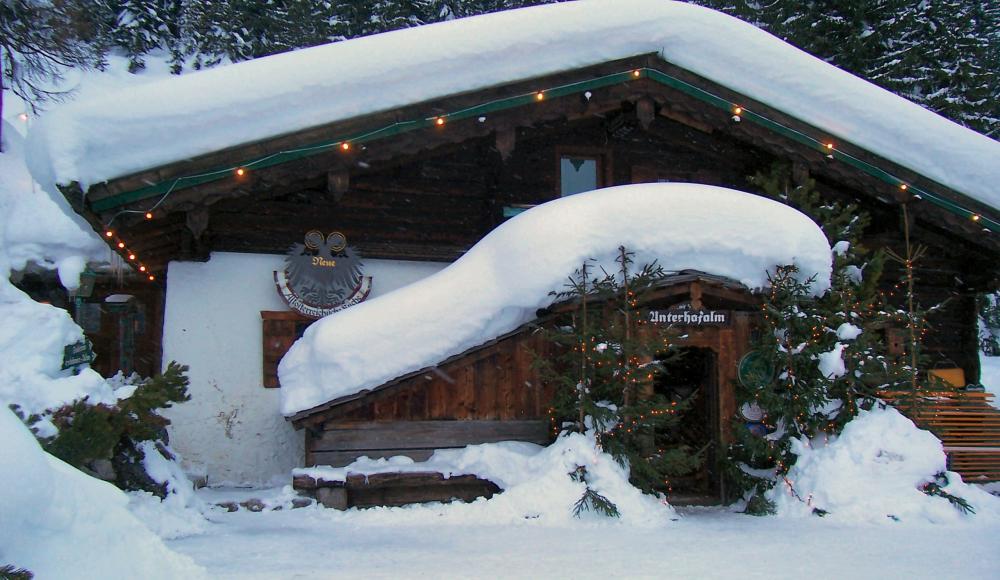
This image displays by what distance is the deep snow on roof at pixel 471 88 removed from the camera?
899 centimetres

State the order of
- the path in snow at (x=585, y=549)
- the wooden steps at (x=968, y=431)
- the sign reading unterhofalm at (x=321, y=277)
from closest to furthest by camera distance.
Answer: the path in snow at (x=585, y=549) < the wooden steps at (x=968, y=431) < the sign reading unterhofalm at (x=321, y=277)

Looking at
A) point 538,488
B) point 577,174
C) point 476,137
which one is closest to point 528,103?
point 476,137

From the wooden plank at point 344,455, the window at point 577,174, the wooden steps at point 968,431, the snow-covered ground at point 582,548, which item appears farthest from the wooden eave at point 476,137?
the snow-covered ground at point 582,548

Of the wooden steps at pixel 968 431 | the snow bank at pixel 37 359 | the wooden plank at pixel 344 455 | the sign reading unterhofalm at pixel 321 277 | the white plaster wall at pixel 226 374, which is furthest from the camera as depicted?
the sign reading unterhofalm at pixel 321 277

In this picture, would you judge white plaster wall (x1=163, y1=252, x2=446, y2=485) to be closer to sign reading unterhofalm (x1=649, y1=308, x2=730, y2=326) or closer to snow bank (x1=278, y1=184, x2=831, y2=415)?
snow bank (x1=278, y1=184, x2=831, y2=415)

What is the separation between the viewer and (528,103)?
11156 millimetres

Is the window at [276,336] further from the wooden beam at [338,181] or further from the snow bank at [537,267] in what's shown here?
the wooden beam at [338,181]

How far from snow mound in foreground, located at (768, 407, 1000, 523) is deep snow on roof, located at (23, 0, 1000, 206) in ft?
16.7

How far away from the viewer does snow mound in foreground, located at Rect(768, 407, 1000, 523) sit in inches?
329

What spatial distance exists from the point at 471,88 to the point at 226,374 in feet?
16.1

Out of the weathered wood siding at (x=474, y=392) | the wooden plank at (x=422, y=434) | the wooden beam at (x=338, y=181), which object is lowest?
the wooden plank at (x=422, y=434)

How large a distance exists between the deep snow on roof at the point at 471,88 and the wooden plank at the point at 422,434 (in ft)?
11.9

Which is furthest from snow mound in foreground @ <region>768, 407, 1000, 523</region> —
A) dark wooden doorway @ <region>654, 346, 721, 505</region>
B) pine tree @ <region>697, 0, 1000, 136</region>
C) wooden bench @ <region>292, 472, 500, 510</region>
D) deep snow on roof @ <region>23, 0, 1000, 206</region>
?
pine tree @ <region>697, 0, 1000, 136</region>

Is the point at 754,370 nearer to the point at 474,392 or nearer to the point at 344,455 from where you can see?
the point at 474,392
